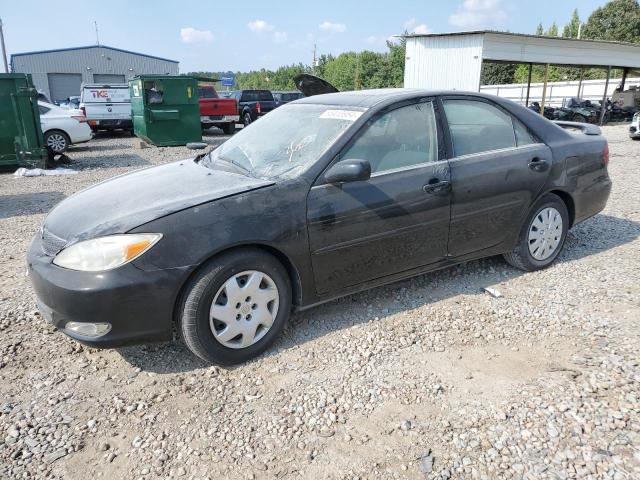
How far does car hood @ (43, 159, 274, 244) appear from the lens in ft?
9.23

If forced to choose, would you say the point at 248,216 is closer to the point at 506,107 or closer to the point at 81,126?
the point at 506,107

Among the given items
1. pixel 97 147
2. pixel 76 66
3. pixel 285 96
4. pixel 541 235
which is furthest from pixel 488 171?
pixel 76 66

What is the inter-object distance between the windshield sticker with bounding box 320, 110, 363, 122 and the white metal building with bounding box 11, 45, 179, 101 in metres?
39.6

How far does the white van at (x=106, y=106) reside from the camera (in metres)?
16.7

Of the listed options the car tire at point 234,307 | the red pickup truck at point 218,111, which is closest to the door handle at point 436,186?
the car tire at point 234,307

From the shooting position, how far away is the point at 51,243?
292 centimetres

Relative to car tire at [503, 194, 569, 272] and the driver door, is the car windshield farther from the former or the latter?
car tire at [503, 194, 569, 272]

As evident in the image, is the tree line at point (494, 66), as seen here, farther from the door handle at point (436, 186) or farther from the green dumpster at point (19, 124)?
the door handle at point (436, 186)

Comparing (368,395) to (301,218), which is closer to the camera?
(368,395)

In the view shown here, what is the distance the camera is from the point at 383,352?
→ 3.16 metres

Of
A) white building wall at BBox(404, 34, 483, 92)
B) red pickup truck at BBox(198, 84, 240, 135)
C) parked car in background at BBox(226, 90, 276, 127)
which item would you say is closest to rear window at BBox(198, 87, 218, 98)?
red pickup truck at BBox(198, 84, 240, 135)

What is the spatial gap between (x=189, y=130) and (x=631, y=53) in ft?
75.4

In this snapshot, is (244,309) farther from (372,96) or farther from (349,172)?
(372,96)

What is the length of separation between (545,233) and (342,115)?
2.19m
